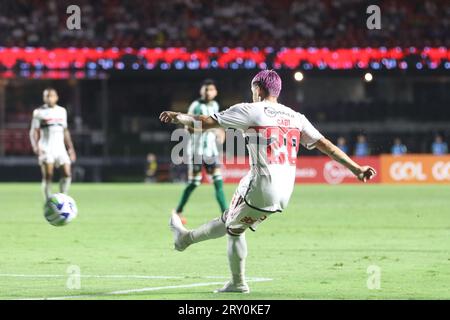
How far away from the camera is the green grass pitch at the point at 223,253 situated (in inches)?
407

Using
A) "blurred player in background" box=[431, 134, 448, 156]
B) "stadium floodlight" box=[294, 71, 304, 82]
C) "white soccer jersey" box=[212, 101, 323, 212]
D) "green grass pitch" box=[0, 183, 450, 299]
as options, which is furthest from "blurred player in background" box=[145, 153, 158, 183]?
"white soccer jersey" box=[212, 101, 323, 212]

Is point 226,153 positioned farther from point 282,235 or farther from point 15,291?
point 15,291


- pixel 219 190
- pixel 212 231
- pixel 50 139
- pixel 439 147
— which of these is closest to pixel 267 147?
pixel 212 231

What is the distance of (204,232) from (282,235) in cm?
688

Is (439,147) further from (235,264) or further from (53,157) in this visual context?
(235,264)

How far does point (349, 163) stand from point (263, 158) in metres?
0.81

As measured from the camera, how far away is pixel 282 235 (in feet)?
56.1

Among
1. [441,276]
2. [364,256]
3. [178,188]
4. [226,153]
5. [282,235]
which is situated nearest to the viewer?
[441,276]

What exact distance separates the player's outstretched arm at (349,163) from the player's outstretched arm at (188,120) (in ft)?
3.69

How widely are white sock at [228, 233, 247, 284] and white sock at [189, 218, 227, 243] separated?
236 millimetres

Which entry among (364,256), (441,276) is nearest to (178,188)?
(364,256)

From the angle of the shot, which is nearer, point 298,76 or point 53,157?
point 53,157

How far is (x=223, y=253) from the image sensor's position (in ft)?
46.4

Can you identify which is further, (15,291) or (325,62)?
(325,62)
